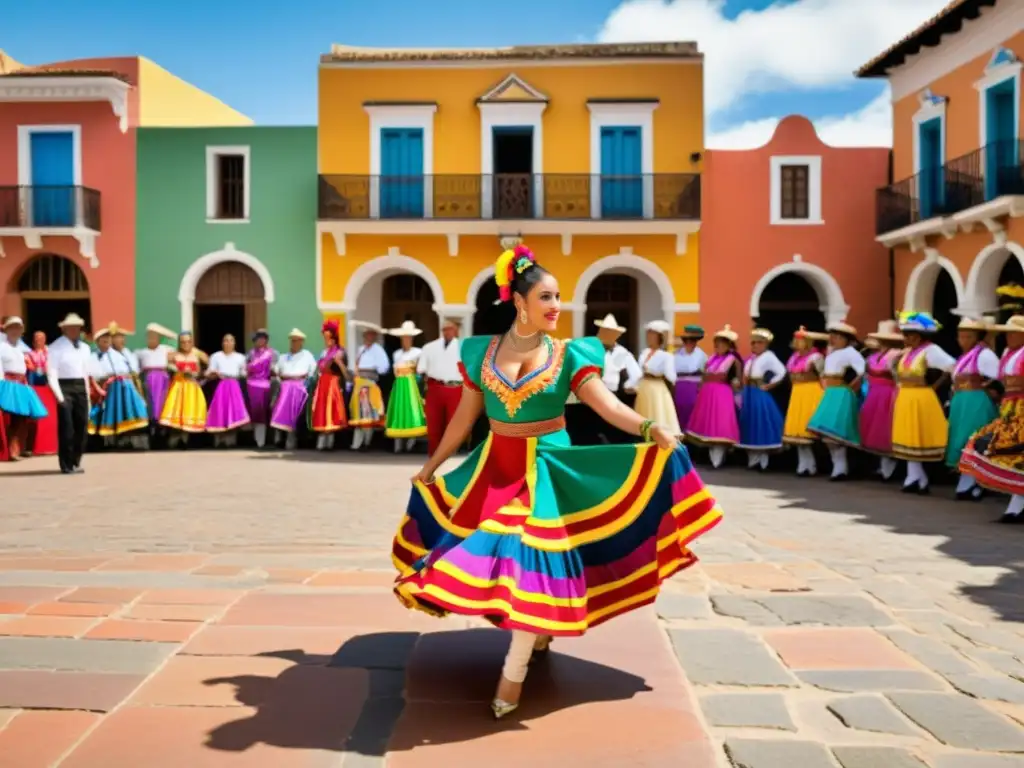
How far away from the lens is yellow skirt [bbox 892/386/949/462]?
1073 centimetres

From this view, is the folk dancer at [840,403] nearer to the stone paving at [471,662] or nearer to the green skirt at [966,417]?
the green skirt at [966,417]

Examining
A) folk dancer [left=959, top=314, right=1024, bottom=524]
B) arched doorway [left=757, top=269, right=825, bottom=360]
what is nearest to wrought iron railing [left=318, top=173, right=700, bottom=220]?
arched doorway [left=757, top=269, right=825, bottom=360]

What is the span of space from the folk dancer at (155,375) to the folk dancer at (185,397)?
0.15 m

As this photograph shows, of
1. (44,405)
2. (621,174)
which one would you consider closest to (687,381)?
(44,405)

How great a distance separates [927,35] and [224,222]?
47.9 feet

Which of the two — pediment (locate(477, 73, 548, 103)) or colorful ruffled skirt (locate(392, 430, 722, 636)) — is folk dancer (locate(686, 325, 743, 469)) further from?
pediment (locate(477, 73, 548, 103))

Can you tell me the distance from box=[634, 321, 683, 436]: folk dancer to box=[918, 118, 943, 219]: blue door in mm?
9101

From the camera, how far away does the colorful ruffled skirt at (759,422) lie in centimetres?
1317

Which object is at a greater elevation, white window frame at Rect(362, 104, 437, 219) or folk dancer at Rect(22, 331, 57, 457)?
white window frame at Rect(362, 104, 437, 219)

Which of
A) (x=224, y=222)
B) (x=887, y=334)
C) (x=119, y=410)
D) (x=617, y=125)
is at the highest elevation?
(x=617, y=125)

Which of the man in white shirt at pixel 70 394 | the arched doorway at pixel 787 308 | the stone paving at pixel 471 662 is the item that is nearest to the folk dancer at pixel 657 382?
the stone paving at pixel 471 662

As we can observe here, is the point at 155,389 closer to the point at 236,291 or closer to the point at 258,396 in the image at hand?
the point at 258,396

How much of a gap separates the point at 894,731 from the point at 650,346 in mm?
10020

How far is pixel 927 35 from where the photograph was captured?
63.5ft
